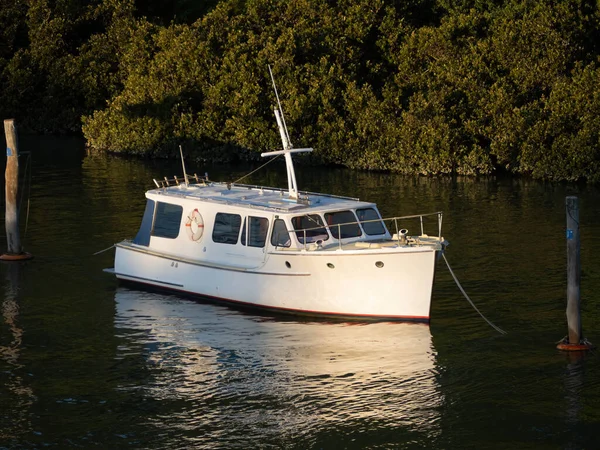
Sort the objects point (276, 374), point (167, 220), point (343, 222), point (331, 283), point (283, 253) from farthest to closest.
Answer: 1. point (167, 220)
2. point (343, 222)
3. point (283, 253)
4. point (331, 283)
5. point (276, 374)

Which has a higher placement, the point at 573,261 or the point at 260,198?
the point at 260,198

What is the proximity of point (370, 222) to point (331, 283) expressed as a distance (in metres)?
2.51

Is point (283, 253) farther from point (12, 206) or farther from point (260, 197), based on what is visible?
point (12, 206)

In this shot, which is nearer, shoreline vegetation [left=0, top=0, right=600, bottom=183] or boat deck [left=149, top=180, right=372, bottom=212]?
boat deck [left=149, top=180, right=372, bottom=212]

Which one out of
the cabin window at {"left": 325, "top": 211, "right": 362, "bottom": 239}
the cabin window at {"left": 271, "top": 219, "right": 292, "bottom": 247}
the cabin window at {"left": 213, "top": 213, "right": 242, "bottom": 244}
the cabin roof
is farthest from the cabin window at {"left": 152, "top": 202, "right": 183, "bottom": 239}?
the cabin window at {"left": 325, "top": 211, "right": 362, "bottom": 239}

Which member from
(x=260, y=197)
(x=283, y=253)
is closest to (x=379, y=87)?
(x=260, y=197)

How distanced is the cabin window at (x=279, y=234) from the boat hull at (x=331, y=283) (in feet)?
1.31

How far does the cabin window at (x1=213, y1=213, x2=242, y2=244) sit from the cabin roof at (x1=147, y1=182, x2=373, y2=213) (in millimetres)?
380

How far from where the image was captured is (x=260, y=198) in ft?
98.6

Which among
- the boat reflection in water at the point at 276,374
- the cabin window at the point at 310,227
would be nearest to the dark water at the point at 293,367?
the boat reflection in water at the point at 276,374

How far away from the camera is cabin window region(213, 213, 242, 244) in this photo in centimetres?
2881

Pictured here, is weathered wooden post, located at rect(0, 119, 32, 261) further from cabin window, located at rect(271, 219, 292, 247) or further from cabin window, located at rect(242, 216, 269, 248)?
cabin window, located at rect(271, 219, 292, 247)

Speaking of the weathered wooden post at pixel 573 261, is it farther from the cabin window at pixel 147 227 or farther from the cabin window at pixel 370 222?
the cabin window at pixel 147 227

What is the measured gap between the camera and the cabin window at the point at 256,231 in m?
28.1
